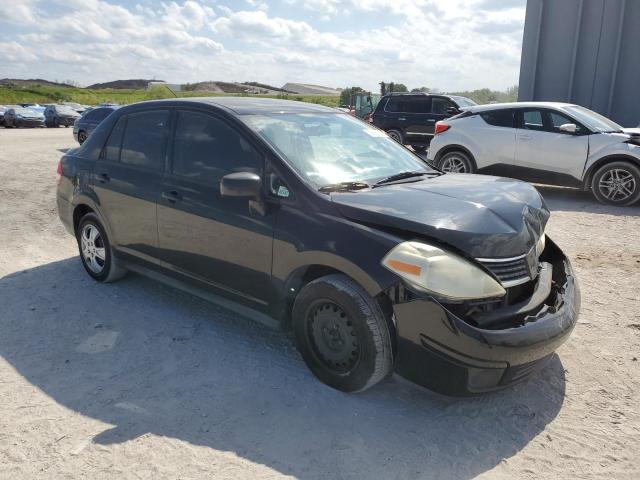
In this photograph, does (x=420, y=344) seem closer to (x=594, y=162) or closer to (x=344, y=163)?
(x=344, y=163)

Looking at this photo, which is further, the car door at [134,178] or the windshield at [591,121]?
the windshield at [591,121]

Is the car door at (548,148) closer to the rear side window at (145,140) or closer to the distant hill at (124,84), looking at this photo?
the rear side window at (145,140)

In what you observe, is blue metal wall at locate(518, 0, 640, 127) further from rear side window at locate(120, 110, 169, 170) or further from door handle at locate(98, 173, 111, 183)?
door handle at locate(98, 173, 111, 183)

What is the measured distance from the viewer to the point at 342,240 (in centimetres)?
313

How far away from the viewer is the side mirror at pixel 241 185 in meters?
3.36

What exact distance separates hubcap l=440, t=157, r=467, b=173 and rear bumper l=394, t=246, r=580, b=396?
7547 millimetres

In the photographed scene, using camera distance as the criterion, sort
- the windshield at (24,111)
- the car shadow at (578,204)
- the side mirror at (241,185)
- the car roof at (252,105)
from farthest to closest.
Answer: the windshield at (24,111) → the car shadow at (578,204) → the car roof at (252,105) → the side mirror at (241,185)

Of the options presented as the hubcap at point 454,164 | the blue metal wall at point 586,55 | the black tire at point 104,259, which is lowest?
the black tire at point 104,259

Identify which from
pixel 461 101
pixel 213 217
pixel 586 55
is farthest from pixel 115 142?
pixel 586 55

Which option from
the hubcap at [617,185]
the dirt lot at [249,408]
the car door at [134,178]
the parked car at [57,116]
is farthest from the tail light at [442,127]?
the parked car at [57,116]

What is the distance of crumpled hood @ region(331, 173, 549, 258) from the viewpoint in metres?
2.96

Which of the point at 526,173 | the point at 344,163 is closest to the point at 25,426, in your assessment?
the point at 344,163

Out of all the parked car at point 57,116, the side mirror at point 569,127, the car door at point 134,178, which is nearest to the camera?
the car door at point 134,178

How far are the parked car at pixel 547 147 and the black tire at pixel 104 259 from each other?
699cm
